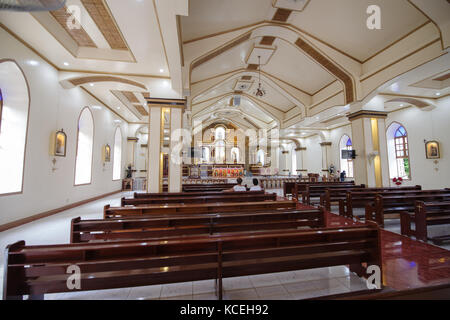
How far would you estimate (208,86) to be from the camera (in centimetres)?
779

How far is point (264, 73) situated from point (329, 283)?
27.2 ft

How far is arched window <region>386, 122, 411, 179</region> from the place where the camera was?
349 inches

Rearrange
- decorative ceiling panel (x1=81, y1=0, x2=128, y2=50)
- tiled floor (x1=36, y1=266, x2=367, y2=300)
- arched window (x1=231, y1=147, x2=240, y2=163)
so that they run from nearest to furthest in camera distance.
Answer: tiled floor (x1=36, y1=266, x2=367, y2=300) → decorative ceiling panel (x1=81, y1=0, x2=128, y2=50) → arched window (x1=231, y1=147, x2=240, y2=163)

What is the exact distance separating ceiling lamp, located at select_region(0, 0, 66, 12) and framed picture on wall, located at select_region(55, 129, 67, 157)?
4644mm

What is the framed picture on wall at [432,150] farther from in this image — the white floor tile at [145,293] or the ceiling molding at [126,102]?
the ceiling molding at [126,102]

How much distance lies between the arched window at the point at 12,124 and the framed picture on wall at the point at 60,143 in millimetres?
891

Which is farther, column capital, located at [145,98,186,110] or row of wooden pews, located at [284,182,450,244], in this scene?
column capital, located at [145,98,186,110]

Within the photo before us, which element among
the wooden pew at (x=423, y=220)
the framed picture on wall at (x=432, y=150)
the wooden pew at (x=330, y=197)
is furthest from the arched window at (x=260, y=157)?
the wooden pew at (x=423, y=220)

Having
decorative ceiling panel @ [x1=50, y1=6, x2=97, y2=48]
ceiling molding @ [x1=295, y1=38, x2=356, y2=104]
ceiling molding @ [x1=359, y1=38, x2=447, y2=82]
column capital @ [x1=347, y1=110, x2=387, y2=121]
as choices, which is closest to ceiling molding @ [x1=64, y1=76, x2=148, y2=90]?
A: decorative ceiling panel @ [x1=50, y1=6, x2=97, y2=48]

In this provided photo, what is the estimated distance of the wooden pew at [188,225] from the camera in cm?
196

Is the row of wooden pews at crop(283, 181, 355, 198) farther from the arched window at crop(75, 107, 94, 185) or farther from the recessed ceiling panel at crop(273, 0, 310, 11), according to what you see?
the arched window at crop(75, 107, 94, 185)

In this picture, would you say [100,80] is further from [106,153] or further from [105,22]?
[106,153]
